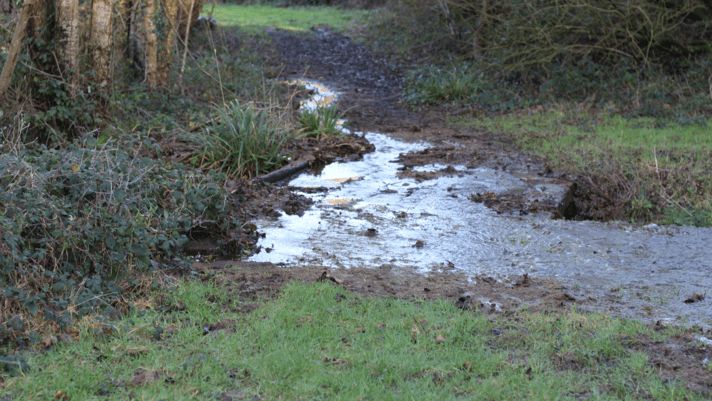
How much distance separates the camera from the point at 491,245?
834 cm

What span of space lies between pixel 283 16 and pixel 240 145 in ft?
78.8

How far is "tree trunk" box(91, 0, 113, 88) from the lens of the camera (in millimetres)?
10875

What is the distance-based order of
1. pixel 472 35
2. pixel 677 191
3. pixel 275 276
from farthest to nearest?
pixel 472 35, pixel 677 191, pixel 275 276

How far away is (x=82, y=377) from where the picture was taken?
196 inches

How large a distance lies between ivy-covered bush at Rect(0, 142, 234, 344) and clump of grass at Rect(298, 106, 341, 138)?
18.8ft

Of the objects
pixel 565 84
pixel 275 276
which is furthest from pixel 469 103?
pixel 275 276

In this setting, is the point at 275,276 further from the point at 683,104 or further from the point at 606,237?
the point at 683,104

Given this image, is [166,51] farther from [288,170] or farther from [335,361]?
[335,361]

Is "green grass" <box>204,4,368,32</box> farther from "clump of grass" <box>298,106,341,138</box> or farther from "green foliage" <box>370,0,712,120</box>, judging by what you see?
"clump of grass" <box>298,106,341,138</box>

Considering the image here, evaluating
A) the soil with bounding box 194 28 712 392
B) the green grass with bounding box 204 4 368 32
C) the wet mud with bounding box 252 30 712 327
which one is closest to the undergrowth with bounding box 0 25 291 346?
the soil with bounding box 194 28 712 392

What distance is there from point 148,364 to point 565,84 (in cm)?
1258

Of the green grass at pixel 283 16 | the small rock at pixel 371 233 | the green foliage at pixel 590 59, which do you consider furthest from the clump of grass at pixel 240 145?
the green grass at pixel 283 16

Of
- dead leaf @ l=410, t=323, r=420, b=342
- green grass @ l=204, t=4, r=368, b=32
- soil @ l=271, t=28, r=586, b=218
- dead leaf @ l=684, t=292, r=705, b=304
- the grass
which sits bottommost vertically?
green grass @ l=204, t=4, r=368, b=32

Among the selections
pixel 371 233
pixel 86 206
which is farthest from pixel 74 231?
pixel 371 233
